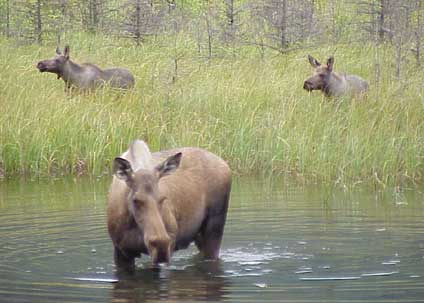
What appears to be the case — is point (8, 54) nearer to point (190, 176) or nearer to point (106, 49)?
point (106, 49)

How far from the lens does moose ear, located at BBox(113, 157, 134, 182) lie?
849cm

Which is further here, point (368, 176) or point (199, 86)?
point (199, 86)

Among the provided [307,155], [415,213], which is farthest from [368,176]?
[415,213]

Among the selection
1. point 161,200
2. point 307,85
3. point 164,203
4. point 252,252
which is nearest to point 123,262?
point 164,203

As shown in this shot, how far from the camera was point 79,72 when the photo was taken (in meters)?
23.0

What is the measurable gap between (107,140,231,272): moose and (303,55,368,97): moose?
10014 mm

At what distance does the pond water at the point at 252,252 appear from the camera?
8.55 meters

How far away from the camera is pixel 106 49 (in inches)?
1064

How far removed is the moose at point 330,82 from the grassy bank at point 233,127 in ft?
3.04

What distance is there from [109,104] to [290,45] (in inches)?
407

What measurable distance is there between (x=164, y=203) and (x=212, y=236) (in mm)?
1357

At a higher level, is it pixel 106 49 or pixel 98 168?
pixel 106 49

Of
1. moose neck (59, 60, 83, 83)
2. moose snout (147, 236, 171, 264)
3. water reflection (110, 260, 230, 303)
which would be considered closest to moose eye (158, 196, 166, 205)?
moose snout (147, 236, 171, 264)

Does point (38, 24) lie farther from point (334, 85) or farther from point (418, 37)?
point (418, 37)
